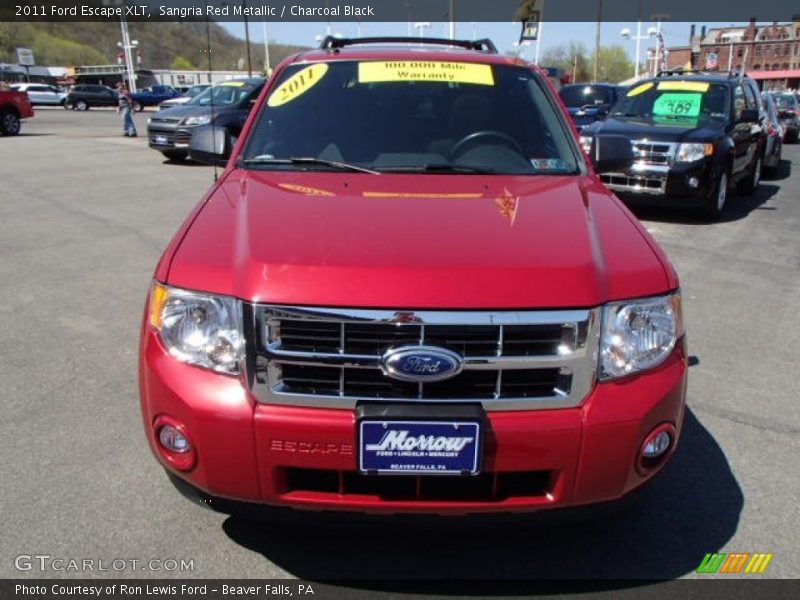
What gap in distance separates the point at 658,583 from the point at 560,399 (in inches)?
34.8

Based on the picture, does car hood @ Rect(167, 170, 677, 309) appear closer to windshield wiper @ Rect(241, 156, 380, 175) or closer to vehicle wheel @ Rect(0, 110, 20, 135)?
windshield wiper @ Rect(241, 156, 380, 175)

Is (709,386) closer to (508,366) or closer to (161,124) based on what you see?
(508,366)

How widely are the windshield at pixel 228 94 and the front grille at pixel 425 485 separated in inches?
567

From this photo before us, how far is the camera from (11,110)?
2231cm

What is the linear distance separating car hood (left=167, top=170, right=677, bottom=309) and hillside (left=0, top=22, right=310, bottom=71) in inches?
4070

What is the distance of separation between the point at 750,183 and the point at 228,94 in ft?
35.8

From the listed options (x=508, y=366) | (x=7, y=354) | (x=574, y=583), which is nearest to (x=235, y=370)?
(x=508, y=366)

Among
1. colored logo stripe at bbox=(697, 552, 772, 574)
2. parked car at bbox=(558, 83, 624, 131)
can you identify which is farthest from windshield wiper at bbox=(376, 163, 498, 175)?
parked car at bbox=(558, 83, 624, 131)

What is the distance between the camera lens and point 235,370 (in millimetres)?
2229

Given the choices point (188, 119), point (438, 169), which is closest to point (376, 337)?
point (438, 169)

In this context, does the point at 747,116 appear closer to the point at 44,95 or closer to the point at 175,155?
the point at 175,155

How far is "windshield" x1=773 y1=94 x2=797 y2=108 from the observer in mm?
25844

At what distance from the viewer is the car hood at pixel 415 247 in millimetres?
2148

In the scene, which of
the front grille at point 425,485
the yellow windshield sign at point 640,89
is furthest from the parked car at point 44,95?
the front grille at point 425,485
